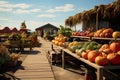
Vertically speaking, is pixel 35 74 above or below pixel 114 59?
below

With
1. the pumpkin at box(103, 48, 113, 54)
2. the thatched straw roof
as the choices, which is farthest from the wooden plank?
the thatched straw roof

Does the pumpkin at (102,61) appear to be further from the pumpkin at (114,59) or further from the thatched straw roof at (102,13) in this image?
the thatched straw roof at (102,13)

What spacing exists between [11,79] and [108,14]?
6373 mm

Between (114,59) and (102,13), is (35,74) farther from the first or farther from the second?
(102,13)

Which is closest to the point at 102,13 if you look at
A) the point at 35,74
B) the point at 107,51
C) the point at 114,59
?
the point at 35,74

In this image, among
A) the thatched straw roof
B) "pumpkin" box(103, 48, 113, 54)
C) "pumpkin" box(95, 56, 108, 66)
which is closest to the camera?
"pumpkin" box(95, 56, 108, 66)

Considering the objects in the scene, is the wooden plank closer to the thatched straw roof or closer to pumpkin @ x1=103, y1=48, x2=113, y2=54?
pumpkin @ x1=103, y1=48, x2=113, y2=54

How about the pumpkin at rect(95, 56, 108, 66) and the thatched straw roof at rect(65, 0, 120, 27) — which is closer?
the pumpkin at rect(95, 56, 108, 66)

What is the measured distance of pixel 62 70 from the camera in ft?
28.1

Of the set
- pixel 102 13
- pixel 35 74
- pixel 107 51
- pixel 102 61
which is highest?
pixel 102 13

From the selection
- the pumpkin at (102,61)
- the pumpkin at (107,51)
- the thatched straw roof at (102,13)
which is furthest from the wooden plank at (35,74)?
the thatched straw roof at (102,13)

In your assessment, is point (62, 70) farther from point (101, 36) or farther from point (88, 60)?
point (88, 60)

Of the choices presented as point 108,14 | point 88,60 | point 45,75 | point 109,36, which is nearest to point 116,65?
point 88,60

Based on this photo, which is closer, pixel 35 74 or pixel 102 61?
pixel 102 61
